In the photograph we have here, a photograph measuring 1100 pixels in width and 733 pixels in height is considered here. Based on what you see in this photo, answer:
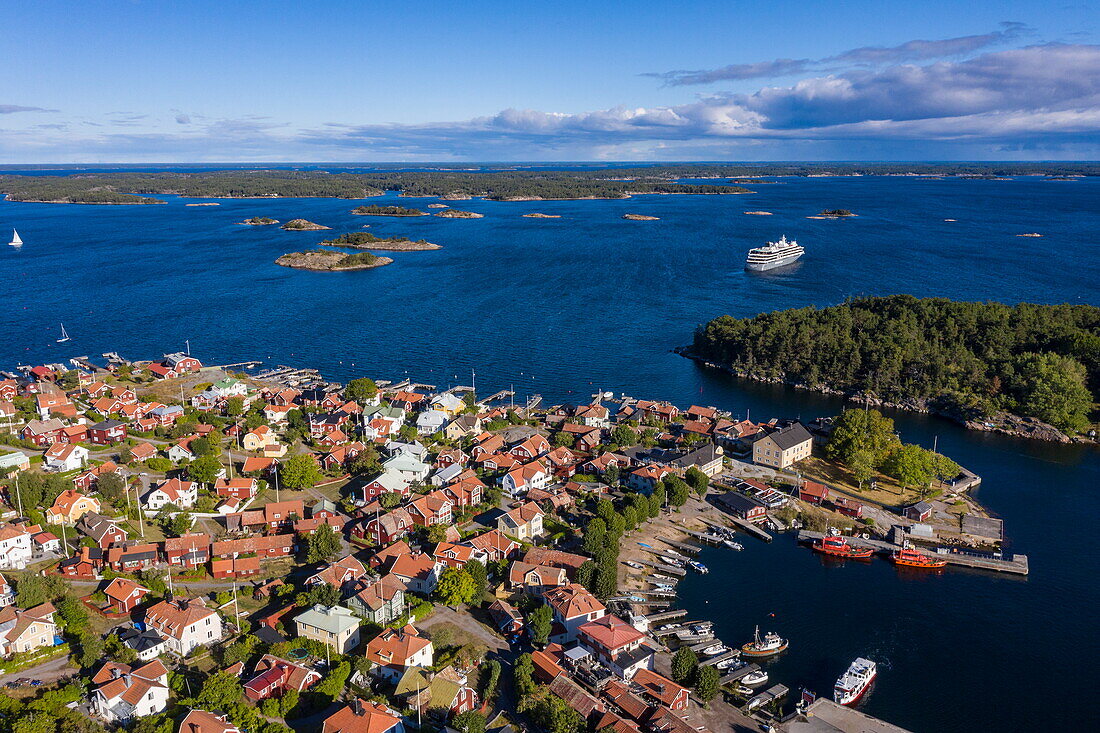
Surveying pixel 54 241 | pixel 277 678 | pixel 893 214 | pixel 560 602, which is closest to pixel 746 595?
pixel 560 602

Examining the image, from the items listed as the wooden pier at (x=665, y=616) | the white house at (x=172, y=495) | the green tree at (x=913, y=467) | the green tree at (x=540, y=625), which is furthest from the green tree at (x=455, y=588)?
the green tree at (x=913, y=467)

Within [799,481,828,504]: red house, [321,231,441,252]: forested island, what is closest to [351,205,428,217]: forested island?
[321,231,441,252]: forested island

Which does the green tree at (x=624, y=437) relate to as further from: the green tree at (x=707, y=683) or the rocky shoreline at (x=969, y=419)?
the green tree at (x=707, y=683)

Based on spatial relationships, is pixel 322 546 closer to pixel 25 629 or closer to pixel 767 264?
pixel 25 629

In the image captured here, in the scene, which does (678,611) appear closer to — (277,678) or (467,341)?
(277,678)

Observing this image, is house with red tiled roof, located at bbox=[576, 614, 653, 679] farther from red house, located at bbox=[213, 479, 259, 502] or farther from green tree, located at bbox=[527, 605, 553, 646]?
red house, located at bbox=[213, 479, 259, 502]

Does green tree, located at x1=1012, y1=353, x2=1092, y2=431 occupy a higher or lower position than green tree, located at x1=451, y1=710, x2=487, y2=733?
higher
